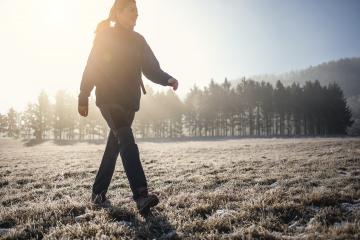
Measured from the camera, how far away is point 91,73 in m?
5.07

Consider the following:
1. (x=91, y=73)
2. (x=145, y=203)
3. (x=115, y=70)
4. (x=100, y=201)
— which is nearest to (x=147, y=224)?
(x=145, y=203)

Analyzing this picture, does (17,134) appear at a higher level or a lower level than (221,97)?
lower

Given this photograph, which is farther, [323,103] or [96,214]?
[323,103]

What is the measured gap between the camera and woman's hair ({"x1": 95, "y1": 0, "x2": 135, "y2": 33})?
16.7 ft

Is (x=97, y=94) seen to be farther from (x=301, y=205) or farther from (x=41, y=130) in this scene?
(x=41, y=130)

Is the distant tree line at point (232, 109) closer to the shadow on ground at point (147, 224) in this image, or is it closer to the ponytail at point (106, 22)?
the ponytail at point (106, 22)

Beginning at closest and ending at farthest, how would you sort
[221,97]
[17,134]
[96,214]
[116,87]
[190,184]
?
[96,214] → [116,87] → [190,184] → [221,97] → [17,134]

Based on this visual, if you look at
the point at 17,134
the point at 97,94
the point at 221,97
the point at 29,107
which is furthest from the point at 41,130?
the point at 97,94

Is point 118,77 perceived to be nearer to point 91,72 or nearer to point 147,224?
point 91,72

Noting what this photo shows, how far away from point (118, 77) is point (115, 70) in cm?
12

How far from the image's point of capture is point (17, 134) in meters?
97.3

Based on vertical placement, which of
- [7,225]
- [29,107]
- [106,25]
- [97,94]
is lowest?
[7,225]

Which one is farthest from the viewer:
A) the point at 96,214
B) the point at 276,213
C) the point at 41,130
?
the point at 41,130

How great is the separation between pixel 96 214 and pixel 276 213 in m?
2.45
